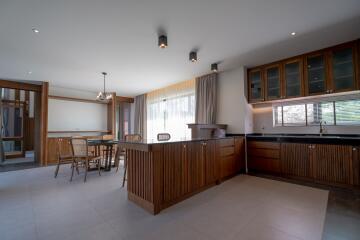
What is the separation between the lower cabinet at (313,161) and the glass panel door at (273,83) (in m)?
1.11

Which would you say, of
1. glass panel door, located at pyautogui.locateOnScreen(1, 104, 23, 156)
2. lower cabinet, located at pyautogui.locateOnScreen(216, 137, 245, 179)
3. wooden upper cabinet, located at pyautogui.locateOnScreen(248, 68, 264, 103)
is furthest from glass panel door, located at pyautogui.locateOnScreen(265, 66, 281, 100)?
glass panel door, located at pyautogui.locateOnScreen(1, 104, 23, 156)

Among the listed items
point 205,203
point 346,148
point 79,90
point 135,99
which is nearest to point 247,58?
point 346,148

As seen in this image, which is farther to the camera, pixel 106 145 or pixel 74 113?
pixel 74 113

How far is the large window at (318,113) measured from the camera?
3.25 meters

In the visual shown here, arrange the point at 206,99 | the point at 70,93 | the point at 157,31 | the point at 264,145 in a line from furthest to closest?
the point at 70,93
the point at 206,99
the point at 264,145
the point at 157,31

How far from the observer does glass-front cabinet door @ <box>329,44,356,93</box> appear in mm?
2990

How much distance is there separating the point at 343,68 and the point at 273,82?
1.17 m

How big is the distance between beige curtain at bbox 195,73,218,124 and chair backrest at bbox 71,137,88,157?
293cm

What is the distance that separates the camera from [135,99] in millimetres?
7516

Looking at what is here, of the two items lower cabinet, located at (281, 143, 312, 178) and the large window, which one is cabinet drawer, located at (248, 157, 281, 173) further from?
the large window

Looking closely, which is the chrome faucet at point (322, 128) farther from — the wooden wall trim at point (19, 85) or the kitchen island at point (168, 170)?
the wooden wall trim at point (19, 85)

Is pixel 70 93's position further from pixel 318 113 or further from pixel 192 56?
pixel 318 113

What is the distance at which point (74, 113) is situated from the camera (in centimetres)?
629

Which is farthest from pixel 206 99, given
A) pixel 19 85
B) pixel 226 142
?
pixel 19 85
